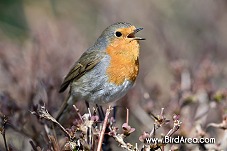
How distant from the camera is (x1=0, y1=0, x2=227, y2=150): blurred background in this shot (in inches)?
154

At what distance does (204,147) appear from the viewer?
328 centimetres

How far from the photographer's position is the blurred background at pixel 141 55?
3.91m

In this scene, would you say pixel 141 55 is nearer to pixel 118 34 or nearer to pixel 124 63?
pixel 118 34

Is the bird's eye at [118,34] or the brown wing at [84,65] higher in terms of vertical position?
the bird's eye at [118,34]

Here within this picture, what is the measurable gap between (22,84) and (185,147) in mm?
1582

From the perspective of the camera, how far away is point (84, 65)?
3.95m

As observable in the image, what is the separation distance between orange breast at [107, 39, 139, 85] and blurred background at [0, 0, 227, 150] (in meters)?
0.36

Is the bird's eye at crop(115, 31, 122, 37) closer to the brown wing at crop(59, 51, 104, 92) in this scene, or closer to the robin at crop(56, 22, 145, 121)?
the robin at crop(56, 22, 145, 121)

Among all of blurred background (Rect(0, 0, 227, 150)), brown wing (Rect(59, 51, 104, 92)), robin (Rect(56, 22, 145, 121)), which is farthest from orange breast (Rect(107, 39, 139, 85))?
blurred background (Rect(0, 0, 227, 150))

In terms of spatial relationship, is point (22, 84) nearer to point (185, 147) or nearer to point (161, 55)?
point (185, 147)

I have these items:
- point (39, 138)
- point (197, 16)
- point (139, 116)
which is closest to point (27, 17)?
point (197, 16)

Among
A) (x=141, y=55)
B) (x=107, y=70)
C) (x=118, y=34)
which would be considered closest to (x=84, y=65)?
(x=107, y=70)

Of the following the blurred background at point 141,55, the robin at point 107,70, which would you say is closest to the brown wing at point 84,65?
the robin at point 107,70

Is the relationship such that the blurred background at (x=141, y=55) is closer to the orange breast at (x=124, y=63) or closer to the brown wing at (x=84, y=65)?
the brown wing at (x=84, y=65)
